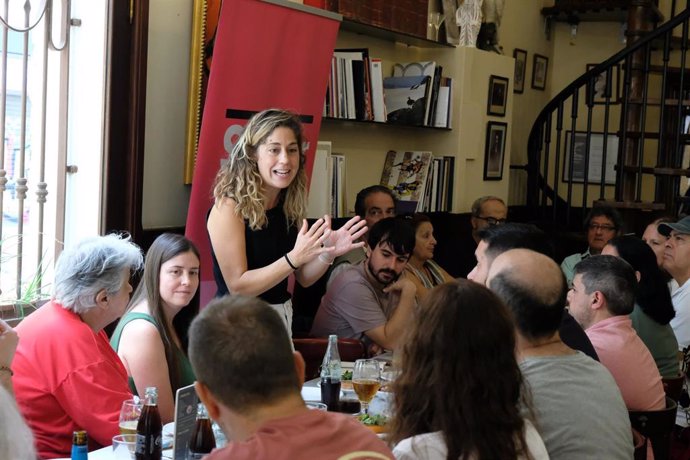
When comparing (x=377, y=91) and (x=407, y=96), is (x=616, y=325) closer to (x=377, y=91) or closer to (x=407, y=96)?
(x=377, y=91)

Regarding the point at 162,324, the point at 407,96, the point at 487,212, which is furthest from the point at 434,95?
the point at 162,324

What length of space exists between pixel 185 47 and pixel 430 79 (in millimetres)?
2064

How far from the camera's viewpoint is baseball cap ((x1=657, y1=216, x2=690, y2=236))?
5.07m

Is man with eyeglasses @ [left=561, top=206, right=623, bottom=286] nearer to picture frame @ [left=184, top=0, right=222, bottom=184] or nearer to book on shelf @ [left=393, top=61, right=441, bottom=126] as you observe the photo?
book on shelf @ [left=393, top=61, right=441, bottom=126]

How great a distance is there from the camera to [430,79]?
6090mm

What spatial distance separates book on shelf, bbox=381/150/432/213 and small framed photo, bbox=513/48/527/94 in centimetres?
187

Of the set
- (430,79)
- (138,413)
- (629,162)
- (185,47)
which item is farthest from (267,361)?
(629,162)

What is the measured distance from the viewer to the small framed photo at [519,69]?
7.77 meters

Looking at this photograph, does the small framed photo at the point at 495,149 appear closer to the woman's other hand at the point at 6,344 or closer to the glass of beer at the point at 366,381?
the glass of beer at the point at 366,381

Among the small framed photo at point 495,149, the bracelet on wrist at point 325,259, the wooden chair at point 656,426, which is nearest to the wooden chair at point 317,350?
the bracelet on wrist at point 325,259

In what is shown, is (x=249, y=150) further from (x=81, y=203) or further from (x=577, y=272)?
(x=577, y=272)

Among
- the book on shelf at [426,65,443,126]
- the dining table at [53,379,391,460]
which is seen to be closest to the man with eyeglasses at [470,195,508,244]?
the book on shelf at [426,65,443,126]

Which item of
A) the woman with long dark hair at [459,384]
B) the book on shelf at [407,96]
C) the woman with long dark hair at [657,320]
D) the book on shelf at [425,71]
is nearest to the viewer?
the woman with long dark hair at [459,384]

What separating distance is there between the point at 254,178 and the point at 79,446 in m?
1.73
